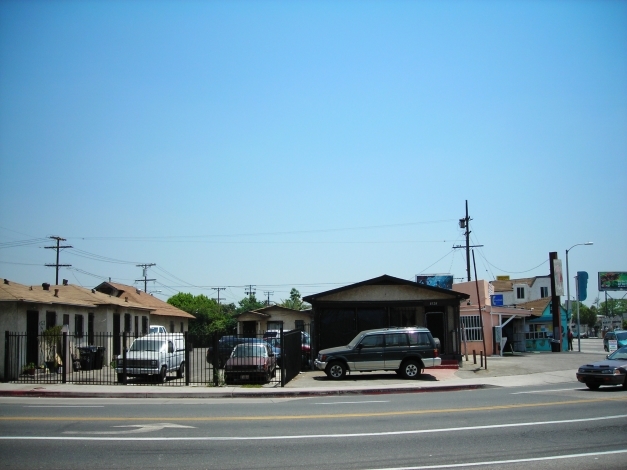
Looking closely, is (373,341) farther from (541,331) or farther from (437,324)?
(541,331)

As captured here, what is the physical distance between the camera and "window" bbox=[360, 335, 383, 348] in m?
24.8

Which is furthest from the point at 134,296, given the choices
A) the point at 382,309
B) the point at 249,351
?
the point at 249,351

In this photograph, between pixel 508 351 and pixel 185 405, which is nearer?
pixel 185 405

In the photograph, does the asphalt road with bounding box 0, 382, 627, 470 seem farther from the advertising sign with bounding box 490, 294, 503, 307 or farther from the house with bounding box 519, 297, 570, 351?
the house with bounding box 519, 297, 570, 351

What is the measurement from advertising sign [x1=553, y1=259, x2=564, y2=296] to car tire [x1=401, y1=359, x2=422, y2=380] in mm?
27530

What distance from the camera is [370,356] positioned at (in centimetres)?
2469

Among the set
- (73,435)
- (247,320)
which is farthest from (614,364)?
(247,320)

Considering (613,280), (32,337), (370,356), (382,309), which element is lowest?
(370,356)

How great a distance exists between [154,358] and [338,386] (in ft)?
23.6

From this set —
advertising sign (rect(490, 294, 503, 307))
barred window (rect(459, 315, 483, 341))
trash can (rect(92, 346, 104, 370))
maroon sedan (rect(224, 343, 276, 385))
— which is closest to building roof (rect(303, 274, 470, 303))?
maroon sedan (rect(224, 343, 276, 385))

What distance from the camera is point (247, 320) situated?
5688 cm

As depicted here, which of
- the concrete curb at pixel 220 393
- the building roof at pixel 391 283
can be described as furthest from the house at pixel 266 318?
the concrete curb at pixel 220 393

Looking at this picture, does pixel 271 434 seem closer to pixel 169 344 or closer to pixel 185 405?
pixel 185 405

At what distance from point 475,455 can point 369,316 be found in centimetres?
2055
